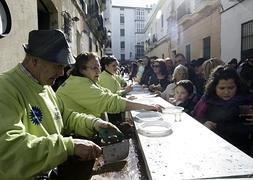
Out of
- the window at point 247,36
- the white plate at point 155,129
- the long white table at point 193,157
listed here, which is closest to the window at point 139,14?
the window at point 247,36

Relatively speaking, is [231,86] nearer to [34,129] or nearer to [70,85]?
[70,85]

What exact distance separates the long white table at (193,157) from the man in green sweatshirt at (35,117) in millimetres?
400

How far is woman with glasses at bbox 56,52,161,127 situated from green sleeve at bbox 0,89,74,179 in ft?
4.65

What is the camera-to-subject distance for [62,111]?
230 cm

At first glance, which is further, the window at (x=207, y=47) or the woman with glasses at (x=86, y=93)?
the window at (x=207, y=47)

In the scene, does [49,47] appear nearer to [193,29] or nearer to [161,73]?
[161,73]

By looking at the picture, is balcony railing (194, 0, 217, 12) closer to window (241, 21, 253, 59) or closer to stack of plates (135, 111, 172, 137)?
window (241, 21, 253, 59)

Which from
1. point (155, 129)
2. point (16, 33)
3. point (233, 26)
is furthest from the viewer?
point (233, 26)

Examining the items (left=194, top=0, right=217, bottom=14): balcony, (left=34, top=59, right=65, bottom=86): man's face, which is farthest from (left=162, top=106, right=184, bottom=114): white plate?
(left=194, top=0, right=217, bottom=14): balcony

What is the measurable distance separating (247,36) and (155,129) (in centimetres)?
766

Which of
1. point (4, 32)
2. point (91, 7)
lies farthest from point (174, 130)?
point (91, 7)

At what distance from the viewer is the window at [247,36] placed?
8.80m

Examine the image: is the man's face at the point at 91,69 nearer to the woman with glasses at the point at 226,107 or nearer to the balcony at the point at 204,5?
the woman with glasses at the point at 226,107

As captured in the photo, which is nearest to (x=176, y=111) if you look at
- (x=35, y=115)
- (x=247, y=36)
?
(x=35, y=115)
